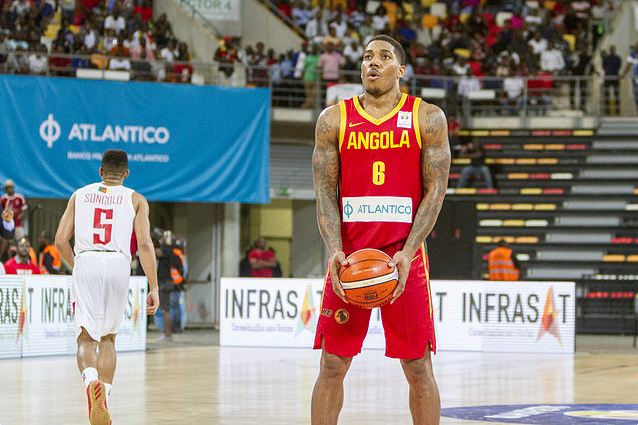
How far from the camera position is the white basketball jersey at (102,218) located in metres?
7.57

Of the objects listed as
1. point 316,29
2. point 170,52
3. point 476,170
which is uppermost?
point 316,29

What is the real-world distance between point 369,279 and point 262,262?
682 inches

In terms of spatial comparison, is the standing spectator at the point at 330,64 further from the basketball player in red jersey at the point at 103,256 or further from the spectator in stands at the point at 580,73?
the basketball player in red jersey at the point at 103,256

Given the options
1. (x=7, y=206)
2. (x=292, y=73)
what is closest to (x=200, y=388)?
(x=7, y=206)

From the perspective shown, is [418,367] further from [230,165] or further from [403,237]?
[230,165]

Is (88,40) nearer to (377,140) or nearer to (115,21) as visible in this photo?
(115,21)

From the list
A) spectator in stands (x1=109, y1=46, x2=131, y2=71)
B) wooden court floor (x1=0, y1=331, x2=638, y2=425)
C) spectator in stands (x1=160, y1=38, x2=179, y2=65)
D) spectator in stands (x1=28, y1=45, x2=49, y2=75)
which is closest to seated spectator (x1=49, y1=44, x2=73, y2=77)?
spectator in stands (x1=28, y1=45, x2=49, y2=75)

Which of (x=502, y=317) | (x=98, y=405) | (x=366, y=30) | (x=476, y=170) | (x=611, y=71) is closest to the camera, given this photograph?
(x=98, y=405)

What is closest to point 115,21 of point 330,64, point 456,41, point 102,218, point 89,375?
point 330,64

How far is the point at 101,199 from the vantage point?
25.0 ft

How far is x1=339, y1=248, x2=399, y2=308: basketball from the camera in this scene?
5234mm

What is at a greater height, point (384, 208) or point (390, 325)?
point (384, 208)

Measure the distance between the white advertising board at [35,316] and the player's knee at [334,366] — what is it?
952 centimetres

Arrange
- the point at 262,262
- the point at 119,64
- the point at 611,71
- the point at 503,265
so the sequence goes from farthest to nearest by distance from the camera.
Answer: the point at 611,71 < the point at 262,262 < the point at 119,64 < the point at 503,265
